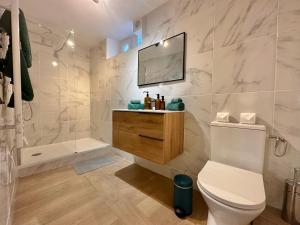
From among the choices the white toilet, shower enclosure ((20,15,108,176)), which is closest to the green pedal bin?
the white toilet

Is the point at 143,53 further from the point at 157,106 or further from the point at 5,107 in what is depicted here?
the point at 5,107

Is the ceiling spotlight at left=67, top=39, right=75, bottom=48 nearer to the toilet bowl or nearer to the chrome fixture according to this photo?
the chrome fixture

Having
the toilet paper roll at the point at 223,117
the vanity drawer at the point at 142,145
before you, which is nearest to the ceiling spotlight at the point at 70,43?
the vanity drawer at the point at 142,145

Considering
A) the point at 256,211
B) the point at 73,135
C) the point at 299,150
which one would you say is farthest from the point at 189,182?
the point at 73,135

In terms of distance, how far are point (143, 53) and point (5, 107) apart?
5.31ft

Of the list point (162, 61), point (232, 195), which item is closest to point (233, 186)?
point (232, 195)

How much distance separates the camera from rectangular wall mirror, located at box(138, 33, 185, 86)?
168cm

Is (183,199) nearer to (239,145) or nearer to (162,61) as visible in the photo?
(239,145)

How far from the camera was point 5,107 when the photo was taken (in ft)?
2.95

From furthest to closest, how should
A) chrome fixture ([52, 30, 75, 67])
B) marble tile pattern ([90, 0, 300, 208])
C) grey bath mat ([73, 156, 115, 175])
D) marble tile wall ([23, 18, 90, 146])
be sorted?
chrome fixture ([52, 30, 75, 67]) < marble tile wall ([23, 18, 90, 146]) < grey bath mat ([73, 156, 115, 175]) < marble tile pattern ([90, 0, 300, 208])

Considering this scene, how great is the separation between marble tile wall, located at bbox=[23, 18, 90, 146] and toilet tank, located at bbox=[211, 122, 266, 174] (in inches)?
106

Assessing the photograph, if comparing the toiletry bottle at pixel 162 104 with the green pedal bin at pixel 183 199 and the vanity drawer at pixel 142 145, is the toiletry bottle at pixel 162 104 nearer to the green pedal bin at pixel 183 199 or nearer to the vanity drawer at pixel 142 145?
the vanity drawer at pixel 142 145

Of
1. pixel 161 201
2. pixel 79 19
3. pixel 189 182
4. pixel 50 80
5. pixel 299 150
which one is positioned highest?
pixel 79 19

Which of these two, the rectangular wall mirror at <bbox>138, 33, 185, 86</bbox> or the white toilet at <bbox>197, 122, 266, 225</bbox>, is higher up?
the rectangular wall mirror at <bbox>138, 33, 185, 86</bbox>
